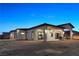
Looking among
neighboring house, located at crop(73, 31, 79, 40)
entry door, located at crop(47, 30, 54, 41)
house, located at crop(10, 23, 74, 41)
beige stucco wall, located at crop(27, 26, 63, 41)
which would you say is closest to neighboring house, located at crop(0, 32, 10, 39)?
house, located at crop(10, 23, 74, 41)

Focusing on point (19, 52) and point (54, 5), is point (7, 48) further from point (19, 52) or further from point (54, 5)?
point (54, 5)

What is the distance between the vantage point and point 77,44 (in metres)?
7.73

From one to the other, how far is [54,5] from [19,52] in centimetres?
92

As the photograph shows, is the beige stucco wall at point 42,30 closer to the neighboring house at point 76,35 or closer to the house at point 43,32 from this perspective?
the house at point 43,32

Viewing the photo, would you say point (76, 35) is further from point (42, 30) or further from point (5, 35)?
point (5, 35)

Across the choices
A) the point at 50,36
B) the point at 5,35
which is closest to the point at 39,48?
the point at 50,36

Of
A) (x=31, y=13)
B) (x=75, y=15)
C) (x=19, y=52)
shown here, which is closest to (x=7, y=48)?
(x=19, y=52)

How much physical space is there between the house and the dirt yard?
80 mm

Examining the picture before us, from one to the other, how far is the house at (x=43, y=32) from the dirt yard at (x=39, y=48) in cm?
8

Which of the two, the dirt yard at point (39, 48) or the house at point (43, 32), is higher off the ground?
the house at point (43, 32)

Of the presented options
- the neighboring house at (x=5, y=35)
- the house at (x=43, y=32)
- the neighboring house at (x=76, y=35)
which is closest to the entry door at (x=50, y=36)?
the house at (x=43, y=32)

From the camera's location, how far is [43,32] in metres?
7.82

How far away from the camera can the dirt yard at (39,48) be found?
7.71 meters

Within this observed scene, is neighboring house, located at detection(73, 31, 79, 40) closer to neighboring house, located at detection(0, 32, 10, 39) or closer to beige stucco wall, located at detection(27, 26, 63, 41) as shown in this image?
beige stucco wall, located at detection(27, 26, 63, 41)
